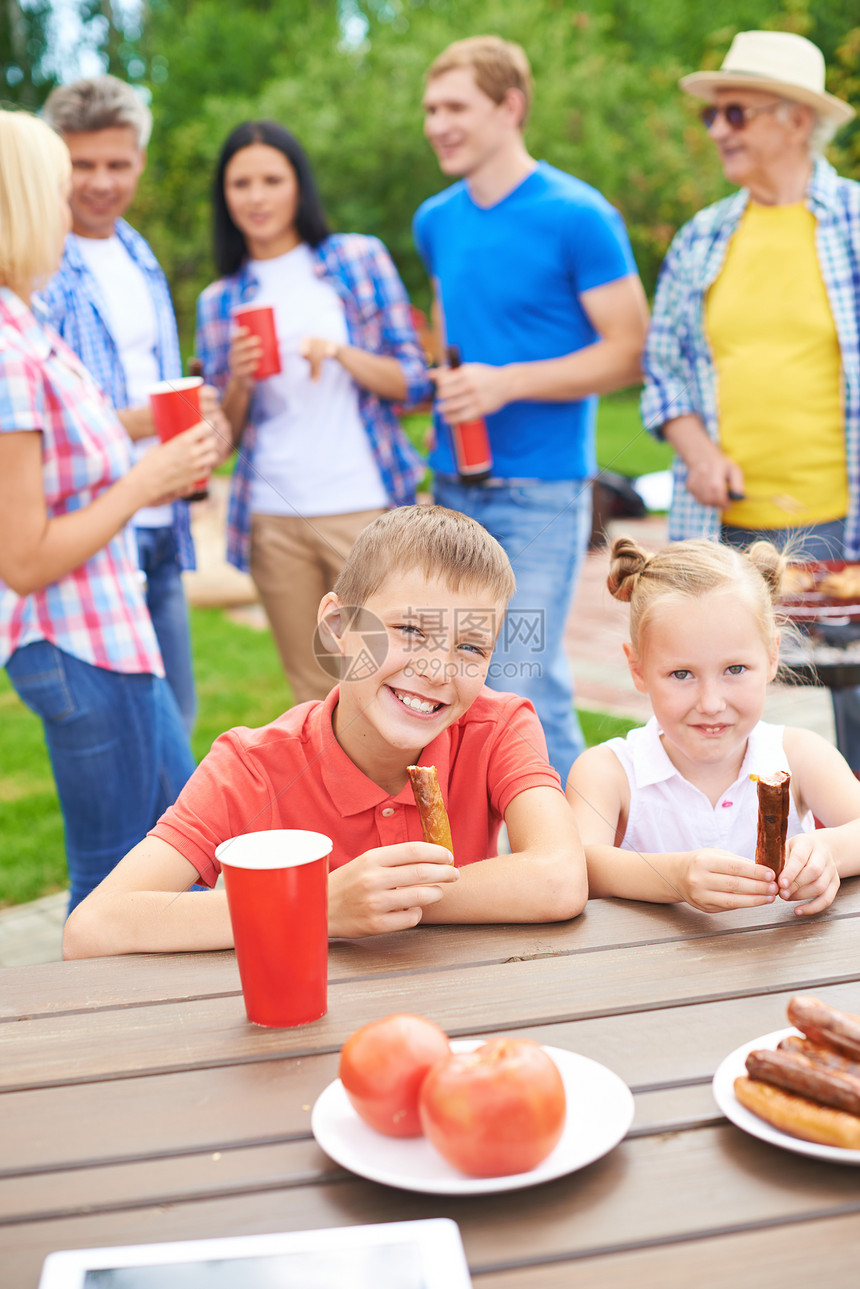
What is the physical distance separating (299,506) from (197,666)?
2.31m

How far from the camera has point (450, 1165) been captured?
934 mm

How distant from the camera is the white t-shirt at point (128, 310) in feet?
10.1

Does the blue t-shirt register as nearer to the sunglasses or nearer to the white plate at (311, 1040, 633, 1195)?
the sunglasses

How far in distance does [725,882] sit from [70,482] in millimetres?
1377

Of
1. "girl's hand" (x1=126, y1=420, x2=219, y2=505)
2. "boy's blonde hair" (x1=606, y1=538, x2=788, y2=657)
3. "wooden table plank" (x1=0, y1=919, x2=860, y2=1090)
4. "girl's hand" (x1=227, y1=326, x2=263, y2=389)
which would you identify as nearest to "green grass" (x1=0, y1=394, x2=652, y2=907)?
"boy's blonde hair" (x1=606, y1=538, x2=788, y2=657)

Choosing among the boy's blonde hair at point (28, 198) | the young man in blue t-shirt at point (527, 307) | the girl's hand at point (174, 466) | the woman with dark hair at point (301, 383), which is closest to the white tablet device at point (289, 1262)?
the girl's hand at point (174, 466)

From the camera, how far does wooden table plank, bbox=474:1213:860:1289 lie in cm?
83

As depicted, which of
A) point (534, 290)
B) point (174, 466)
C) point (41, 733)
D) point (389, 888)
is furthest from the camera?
point (41, 733)

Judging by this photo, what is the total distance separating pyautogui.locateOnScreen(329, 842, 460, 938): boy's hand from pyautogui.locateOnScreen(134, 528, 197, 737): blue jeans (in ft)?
5.44

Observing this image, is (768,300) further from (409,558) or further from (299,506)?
(409,558)

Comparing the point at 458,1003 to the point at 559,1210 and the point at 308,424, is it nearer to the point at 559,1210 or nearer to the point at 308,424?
the point at 559,1210

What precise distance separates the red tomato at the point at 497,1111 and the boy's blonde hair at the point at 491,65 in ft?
9.26

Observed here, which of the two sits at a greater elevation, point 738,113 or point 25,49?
point 25,49

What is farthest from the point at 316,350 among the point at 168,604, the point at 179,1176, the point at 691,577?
the point at 179,1176
